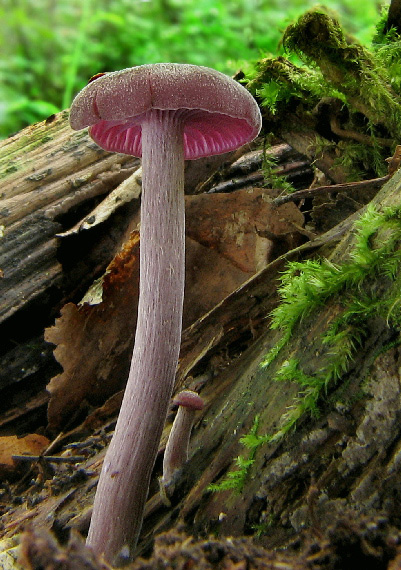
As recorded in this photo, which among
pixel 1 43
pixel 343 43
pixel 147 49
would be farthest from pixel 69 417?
pixel 1 43

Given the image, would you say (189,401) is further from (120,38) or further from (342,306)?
(120,38)

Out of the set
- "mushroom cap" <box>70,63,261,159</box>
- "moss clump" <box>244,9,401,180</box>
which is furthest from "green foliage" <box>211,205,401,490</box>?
"moss clump" <box>244,9,401,180</box>

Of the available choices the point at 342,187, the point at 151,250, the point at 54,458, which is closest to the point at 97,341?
the point at 54,458

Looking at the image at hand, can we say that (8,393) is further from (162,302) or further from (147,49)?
(147,49)

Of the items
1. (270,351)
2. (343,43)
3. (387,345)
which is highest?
(343,43)

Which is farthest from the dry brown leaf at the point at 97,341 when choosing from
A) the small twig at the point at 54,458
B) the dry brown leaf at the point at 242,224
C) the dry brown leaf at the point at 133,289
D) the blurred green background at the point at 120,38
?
the blurred green background at the point at 120,38
